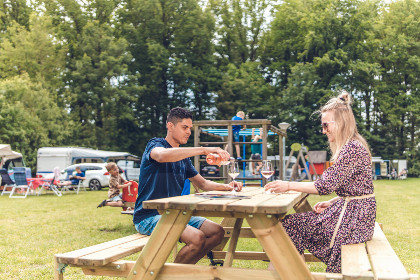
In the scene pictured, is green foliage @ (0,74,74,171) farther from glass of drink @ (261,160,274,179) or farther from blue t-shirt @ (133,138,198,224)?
glass of drink @ (261,160,274,179)

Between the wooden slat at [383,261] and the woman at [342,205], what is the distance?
0.10m

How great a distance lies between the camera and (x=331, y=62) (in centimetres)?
3319

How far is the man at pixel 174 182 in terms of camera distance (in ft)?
10.1

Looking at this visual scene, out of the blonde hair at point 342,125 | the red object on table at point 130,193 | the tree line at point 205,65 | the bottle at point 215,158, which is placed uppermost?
the tree line at point 205,65

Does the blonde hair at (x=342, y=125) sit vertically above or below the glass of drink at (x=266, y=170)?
above

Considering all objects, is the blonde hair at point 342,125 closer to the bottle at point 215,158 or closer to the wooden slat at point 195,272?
the bottle at point 215,158

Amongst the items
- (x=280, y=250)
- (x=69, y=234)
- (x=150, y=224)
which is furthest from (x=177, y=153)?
(x=69, y=234)

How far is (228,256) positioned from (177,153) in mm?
810

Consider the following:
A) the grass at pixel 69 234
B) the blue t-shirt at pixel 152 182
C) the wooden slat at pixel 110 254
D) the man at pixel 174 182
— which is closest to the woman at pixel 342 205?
the man at pixel 174 182

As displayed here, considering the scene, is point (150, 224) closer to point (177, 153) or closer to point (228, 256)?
point (177, 153)

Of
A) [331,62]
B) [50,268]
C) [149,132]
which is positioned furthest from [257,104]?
[50,268]

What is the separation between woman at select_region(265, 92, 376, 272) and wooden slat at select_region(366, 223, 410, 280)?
104 mm

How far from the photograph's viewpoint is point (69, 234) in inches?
298

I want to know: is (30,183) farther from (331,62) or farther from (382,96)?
(382,96)
